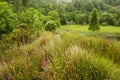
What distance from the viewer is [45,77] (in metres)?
3.90

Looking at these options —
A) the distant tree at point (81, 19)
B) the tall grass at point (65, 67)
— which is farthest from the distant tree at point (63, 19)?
the tall grass at point (65, 67)

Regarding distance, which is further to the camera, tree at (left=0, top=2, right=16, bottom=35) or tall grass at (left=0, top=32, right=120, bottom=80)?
tree at (left=0, top=2, right=16, bottom=35)

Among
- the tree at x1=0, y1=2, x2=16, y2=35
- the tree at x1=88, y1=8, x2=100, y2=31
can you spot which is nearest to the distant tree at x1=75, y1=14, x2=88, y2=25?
the tree at x1=88, y1=8, x2=100, y2=31

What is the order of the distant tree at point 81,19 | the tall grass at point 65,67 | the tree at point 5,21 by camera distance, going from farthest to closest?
the distant tree at point 81,19 < the tree at point 5,21 < the tall grass at point 65,67

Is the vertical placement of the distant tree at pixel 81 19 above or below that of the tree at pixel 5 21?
below

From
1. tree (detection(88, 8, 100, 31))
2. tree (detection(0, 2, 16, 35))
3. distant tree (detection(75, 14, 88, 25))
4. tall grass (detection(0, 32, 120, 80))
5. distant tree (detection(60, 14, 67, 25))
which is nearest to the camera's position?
tall grass (detection(0, 32, 120, 80))

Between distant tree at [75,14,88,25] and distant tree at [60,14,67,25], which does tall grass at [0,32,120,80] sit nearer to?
distant tree at [60,14,67,25]

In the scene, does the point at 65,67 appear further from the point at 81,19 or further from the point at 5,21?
the point at 81,19

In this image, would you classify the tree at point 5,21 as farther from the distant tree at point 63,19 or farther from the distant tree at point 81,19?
the distant tree at point 81,19

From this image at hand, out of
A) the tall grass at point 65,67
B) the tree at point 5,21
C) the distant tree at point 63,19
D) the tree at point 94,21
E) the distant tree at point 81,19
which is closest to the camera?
the tall grass at point 65,67

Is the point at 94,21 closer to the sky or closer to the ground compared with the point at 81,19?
closer to the sky

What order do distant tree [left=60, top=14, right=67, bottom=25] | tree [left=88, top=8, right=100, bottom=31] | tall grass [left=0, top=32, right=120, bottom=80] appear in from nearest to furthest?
tall grass [left=0, top=32, right=120, bottom=80] < tree [left=88, top=8, right=100, bottom=31] < distant tree [left=60, top=14, right=67, bottom=25]

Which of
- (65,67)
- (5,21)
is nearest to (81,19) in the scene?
(5,21)

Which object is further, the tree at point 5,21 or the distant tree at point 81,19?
the distant tree at point 81,19
